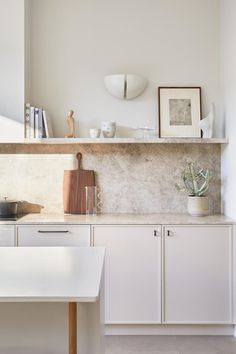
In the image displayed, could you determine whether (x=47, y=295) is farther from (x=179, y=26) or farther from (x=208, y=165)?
(x=179, y=26)

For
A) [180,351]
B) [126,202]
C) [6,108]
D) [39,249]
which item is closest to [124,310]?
[180,351]

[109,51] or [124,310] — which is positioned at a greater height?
[109,51]

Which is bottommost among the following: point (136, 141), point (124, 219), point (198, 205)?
point (124, 219)

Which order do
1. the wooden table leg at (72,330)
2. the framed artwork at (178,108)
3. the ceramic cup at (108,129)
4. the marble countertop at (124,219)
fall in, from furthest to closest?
the framed artwork at (178,108) → the ceramic cup at (108,129) → the marble countertop at (124,219) → the wooden table leg at (72,330)

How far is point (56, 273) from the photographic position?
72.3 inches

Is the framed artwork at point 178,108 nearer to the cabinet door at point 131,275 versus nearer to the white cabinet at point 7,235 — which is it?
the cabinet door at point 131,275

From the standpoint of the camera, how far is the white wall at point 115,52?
3750mm

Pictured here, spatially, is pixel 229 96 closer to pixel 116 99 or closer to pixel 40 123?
pixel 116 99

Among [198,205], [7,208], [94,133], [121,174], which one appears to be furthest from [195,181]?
[7,208]

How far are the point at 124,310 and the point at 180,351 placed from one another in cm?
52

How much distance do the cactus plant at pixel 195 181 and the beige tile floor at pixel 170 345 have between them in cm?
114

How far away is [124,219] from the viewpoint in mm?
3361

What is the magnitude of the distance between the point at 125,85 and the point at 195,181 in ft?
3.35

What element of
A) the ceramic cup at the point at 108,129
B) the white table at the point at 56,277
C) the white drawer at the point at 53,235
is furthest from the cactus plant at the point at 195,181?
the white table at the point at 56,277
